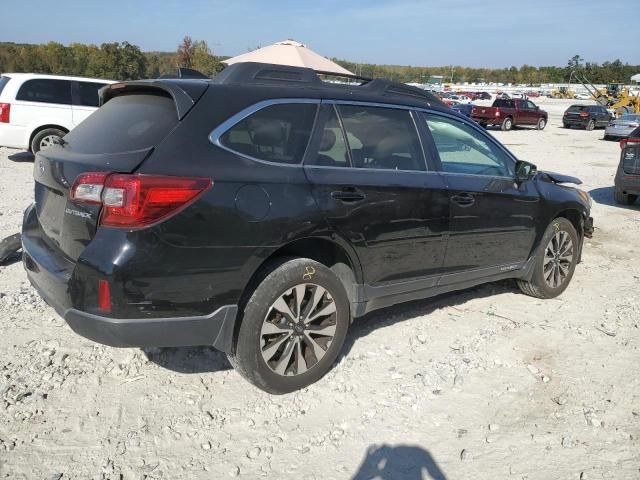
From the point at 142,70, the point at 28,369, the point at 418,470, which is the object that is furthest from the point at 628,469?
the point at 142,70

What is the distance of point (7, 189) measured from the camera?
29.1 feet

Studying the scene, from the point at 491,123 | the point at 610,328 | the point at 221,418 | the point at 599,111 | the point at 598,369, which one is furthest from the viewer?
the point at 599,111

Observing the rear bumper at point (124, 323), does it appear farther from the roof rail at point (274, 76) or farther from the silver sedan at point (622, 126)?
the silver sedan at point (622, 126)

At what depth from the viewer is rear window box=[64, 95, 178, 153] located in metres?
2.90

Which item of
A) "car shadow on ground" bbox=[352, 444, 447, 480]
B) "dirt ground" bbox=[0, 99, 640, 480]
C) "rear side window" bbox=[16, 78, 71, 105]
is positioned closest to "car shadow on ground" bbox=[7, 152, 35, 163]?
"rear side window" bbox=[16, 78, 71, 105]

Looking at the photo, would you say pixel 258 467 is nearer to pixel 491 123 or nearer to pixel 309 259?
pixel 309 259

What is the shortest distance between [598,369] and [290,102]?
9.02ft

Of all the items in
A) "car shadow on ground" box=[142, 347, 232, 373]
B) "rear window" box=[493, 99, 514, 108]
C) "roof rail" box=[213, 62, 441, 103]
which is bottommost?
"car shadow on ground" box=[142, 347, 232, 373]

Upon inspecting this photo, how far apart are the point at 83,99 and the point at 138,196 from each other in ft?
33.6

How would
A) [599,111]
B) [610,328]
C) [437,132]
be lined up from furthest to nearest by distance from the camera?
[599,111] < [610,328] < [437,132]

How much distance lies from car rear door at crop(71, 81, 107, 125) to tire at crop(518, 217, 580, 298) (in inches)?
381

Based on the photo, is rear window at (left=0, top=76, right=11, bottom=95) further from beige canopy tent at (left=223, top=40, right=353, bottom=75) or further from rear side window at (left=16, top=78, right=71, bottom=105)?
beige canopy tent at (left=223, top=40, right=353, bottom=75)

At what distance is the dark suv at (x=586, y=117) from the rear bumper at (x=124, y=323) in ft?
→ 104

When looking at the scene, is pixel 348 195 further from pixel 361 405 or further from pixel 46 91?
pixel 46 91
